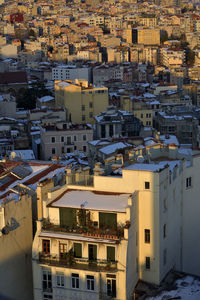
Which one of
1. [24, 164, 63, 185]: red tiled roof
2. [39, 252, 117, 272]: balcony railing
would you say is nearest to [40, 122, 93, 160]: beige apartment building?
[24, 164, 63, 185]: red tiled roof

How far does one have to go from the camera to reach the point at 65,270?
1449 cm

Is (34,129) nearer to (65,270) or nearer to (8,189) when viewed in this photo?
(8,189)

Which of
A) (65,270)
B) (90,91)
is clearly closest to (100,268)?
(65,270)

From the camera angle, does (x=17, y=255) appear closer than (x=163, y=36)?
Yes

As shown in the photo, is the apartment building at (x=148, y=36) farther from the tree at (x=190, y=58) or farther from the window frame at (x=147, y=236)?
the window frame at (x=147, y=236)

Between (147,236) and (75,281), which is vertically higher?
(147,236)

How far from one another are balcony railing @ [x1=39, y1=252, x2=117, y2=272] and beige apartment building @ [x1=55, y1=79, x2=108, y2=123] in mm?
32822

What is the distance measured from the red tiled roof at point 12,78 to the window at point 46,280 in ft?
180

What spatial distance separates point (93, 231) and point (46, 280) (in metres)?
1.68

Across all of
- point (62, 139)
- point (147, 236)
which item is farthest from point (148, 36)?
point (147, 236)

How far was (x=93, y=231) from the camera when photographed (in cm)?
1448

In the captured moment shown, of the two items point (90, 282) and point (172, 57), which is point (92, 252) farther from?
point (172, 57)

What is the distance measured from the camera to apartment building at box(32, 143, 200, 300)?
46.9ft

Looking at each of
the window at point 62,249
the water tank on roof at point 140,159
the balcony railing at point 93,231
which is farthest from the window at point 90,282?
the water tank on roof at point 140,159
